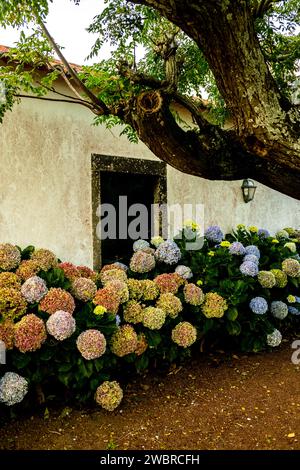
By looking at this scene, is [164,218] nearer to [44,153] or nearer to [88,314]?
[44,153]

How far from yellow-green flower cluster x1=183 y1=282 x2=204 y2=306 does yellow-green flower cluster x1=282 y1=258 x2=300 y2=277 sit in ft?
4.08

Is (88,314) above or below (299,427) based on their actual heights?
above

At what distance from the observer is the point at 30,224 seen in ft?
17.0

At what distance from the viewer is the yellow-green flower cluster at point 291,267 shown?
14.8 feet

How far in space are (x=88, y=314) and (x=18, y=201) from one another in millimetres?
2496

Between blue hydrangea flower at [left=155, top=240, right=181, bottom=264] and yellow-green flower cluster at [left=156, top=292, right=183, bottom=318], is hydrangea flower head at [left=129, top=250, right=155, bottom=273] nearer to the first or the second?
blue hydrangea flower at [left=155, top=240, right=181, bottom=264]

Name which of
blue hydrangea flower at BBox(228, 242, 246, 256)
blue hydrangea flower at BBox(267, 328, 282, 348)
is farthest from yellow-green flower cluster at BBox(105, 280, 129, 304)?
blue hydrangea flower at BBox(267, 328, 282, 348)

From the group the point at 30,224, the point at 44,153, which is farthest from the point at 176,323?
the point at 44,153

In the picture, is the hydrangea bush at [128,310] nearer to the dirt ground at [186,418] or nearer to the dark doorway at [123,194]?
the dirt ground at [186,418]

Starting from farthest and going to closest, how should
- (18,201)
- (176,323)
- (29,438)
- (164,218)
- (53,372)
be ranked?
1. (164,218)
2. (18,201)
3. (176,323)
4. (53,372)
5. (29,438)

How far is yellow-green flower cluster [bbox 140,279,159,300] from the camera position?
3553mm

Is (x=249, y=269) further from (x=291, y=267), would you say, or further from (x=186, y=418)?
(x=186, y=418)

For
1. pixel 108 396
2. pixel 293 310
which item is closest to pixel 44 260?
pixel 108 396

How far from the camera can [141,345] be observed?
3.32 m
